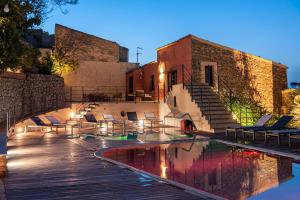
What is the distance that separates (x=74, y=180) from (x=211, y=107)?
40.1 ft

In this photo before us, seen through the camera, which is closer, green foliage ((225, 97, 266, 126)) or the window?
green foliage ((225, 97, 266, 126))

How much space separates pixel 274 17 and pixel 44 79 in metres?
85.2

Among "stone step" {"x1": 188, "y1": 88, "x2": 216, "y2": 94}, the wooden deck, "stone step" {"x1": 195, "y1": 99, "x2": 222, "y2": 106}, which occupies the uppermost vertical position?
"stone step" {"x1": 188, "y1": 88, "x2": 216, "y2": 94}

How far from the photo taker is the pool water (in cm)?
598

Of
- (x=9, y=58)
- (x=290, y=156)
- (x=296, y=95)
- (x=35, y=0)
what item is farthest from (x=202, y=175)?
(x=296, y=95)

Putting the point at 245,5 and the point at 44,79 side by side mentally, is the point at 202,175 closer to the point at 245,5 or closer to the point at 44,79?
the point at 44,79

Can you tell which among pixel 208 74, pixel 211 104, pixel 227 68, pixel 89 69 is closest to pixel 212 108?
pixel 211 104

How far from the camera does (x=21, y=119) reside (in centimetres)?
1694

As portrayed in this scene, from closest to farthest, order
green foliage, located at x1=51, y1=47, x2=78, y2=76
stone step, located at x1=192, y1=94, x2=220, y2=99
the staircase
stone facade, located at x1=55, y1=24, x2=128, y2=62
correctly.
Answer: the staircase < stone step, located at x1=192, y1=94, x2=220, y2=99 < green foliage, located at x1=51, y1=47, x2=78, y2=76 < stone facade, located at x1=55, y1=24, x2=128, y2=62

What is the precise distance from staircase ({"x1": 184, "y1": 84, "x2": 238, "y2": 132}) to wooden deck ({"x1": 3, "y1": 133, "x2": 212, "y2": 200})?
8441 mm

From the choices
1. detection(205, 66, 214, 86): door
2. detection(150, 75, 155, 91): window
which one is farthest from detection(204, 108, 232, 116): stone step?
detection(150, 75, 155, 91): window

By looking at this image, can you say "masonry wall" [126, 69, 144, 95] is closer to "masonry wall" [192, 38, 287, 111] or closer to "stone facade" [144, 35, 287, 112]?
"stone facade" [144, 35, 287, 112]

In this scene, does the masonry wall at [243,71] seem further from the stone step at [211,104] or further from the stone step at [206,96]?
the stone step at [211,104]

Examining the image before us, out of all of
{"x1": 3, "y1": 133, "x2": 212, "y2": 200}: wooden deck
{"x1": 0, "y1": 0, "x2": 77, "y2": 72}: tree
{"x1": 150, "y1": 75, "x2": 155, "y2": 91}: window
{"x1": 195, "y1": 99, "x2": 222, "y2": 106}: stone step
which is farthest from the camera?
{"x1": 150, "y1": 75, "x2": 155, "y2": 91}: window
